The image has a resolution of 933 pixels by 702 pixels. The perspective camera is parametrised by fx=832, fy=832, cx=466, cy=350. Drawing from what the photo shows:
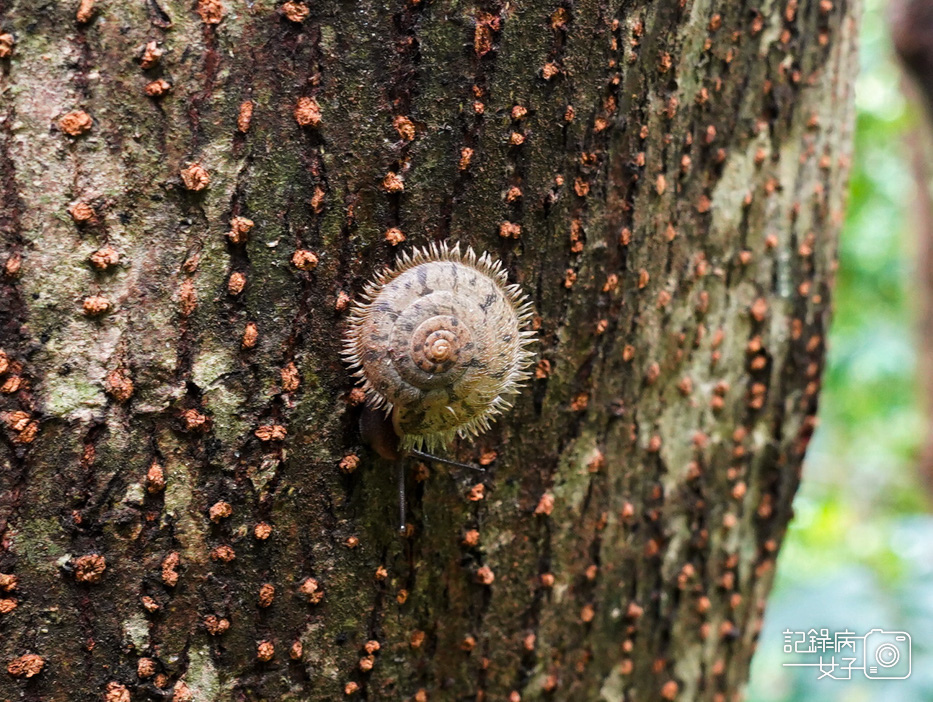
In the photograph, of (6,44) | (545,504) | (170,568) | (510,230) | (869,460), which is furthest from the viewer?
(869,460)

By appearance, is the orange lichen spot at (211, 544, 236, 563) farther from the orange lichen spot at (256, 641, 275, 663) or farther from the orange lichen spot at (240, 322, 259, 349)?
the orange lichen spot at (240, 322, 259, 349)

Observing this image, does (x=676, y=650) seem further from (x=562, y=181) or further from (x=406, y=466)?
(x=562, y=181)

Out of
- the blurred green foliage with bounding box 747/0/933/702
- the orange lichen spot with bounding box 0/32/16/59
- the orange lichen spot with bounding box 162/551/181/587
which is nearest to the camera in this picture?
the orange lichen spot with bounding box 0/32/16/59

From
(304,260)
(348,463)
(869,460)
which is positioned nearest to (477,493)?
(348,463)

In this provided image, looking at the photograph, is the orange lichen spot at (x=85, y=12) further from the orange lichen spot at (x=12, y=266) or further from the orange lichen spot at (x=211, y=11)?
the orange lichen spot at (x=12, y=266)

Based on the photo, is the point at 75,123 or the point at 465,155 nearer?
the point at 75,123

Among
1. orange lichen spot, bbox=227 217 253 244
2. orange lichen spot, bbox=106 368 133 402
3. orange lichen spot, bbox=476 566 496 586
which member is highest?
orange lichen spot, bbox=227 217 253 244

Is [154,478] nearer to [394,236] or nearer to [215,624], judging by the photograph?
[215,624]

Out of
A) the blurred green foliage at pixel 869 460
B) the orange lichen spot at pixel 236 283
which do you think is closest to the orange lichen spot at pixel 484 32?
the orange lichen spot at pixel 236 283

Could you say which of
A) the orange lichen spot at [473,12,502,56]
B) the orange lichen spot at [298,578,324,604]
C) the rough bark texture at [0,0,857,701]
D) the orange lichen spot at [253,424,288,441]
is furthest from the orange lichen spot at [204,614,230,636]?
the orange lichen spot at [473,12,502,56]
